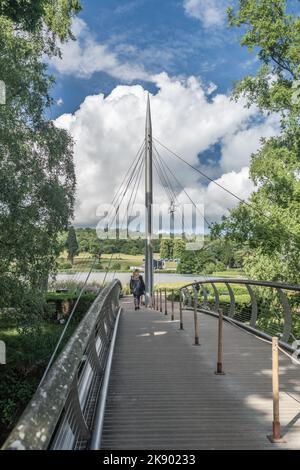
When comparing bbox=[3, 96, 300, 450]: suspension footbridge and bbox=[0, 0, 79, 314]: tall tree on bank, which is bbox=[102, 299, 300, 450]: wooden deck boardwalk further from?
bbox=[0, 0, 79, 314]: tall tree on bank

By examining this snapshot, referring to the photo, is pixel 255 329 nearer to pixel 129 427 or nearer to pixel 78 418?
pixel 129 427

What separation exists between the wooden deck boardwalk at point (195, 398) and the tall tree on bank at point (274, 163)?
10920mm

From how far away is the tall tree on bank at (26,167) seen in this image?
12.7 m

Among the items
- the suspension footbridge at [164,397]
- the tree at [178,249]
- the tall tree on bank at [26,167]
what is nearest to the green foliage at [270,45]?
the tall tree on bank at [26,167]

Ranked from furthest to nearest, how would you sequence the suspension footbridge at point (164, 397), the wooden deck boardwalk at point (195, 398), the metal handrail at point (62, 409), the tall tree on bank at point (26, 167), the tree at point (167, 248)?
the tree at point (167, 248) → the tall tree on bank at point (26, 167) → the wooden deck boardwalk at point (195, 398) → the suspension footbridge at point (164, 397) → the metal handrail at point (62, 409)

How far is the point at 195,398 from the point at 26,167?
10.8m

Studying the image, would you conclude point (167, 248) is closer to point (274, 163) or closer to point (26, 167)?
point (274, 163)

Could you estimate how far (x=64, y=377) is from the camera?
8.46ft

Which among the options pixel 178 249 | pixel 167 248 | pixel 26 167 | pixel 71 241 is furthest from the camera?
pixel 167 248

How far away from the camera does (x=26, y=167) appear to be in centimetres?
1441

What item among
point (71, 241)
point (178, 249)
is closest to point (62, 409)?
point (71, 241)

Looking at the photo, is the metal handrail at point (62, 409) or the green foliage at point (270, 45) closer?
the metal handrail at point (62, 409)

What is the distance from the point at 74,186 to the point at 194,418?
16.2 meters

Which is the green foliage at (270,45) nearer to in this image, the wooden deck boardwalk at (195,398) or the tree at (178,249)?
the wooden deck boardwalk at (195,398)
